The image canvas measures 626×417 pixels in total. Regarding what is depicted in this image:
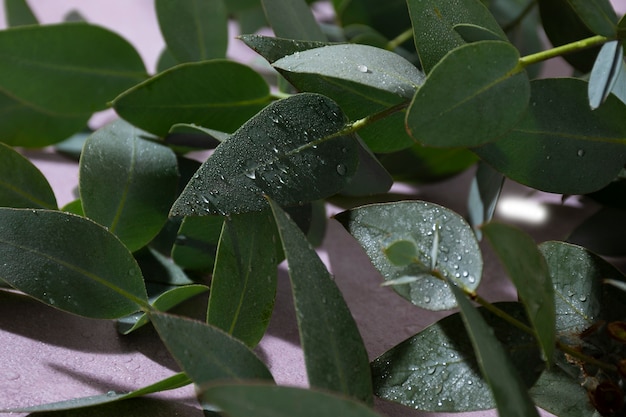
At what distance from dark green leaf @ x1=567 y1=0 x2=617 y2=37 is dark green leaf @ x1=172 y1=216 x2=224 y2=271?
7.8 inches

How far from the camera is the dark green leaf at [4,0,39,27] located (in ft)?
2.14

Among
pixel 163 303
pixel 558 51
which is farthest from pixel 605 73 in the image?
pixel 163 303

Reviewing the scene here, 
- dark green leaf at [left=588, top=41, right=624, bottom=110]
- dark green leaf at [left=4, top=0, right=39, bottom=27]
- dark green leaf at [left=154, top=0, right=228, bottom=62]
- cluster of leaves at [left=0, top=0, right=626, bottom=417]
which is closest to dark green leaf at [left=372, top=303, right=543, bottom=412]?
cluster of leaves at [left=0, top=0, right=626, bottom=417]

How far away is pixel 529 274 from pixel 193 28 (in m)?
0.32

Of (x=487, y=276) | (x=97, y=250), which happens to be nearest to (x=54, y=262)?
(x=97, y=250)

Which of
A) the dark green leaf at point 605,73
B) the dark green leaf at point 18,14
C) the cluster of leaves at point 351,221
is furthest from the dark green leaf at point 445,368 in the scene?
the dark green leaf at point 18,14

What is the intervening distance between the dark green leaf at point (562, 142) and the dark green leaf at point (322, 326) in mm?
117

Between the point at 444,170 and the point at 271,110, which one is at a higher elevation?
the point at 271,110

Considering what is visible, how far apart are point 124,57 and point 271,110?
9.3 inches

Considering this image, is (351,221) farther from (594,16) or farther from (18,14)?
(18,14)

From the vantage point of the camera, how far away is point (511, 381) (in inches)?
11.4

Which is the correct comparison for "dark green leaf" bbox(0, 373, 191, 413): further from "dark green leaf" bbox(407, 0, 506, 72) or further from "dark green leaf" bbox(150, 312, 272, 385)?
"dark green leaf" bbox(407, 0, 506, 72)

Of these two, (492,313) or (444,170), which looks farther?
(444,170)

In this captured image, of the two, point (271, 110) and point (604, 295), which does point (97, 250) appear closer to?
point (271, 110)
